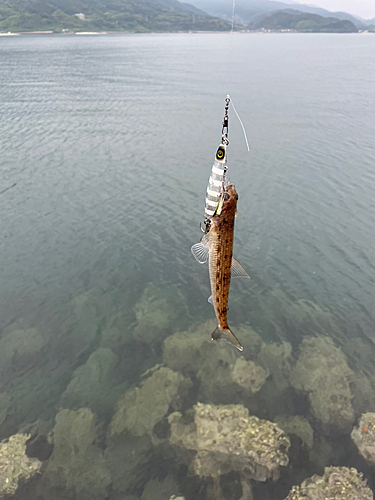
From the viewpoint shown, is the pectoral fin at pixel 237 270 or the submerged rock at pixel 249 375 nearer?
the pectoral fin at pixel 237 270

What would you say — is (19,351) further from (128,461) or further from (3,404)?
(128,461)

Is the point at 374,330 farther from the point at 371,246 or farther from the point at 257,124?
the point at 257,124

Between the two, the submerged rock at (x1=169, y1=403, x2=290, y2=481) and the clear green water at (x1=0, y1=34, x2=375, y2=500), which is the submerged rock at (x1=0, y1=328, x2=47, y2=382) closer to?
the clear green water at (x1=0, y1=34, x2=375, y2=500)

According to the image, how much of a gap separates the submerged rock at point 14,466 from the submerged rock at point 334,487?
35.3ft

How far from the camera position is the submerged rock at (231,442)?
44.7 ft

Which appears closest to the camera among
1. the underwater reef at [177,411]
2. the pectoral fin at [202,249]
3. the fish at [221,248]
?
the fish at [221,248]

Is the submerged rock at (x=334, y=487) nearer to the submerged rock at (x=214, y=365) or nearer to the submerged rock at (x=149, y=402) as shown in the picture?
the submerged rock at (x=214, y=365)

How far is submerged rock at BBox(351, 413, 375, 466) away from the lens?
13852 millimetres

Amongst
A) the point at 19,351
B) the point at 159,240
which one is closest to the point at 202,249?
the point at 19,351

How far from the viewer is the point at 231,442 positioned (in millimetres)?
14203

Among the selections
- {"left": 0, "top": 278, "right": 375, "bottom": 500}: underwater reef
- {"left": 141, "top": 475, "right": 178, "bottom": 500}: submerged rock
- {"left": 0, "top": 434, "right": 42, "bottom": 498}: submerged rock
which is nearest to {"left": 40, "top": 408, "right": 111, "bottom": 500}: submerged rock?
{"left": 0, "top": 278, "right": 375, "bottom": 500}: underwater reef

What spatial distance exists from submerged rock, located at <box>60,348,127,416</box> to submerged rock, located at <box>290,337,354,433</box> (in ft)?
31.2

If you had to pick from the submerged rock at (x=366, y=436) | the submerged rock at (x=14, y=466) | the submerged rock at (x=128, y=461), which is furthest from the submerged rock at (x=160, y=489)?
the submerged rock at (x=366, y=436)

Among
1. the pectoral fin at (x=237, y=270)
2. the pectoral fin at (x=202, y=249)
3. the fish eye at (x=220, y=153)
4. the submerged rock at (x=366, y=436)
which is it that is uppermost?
the fish eye at (x=220, y=153)
